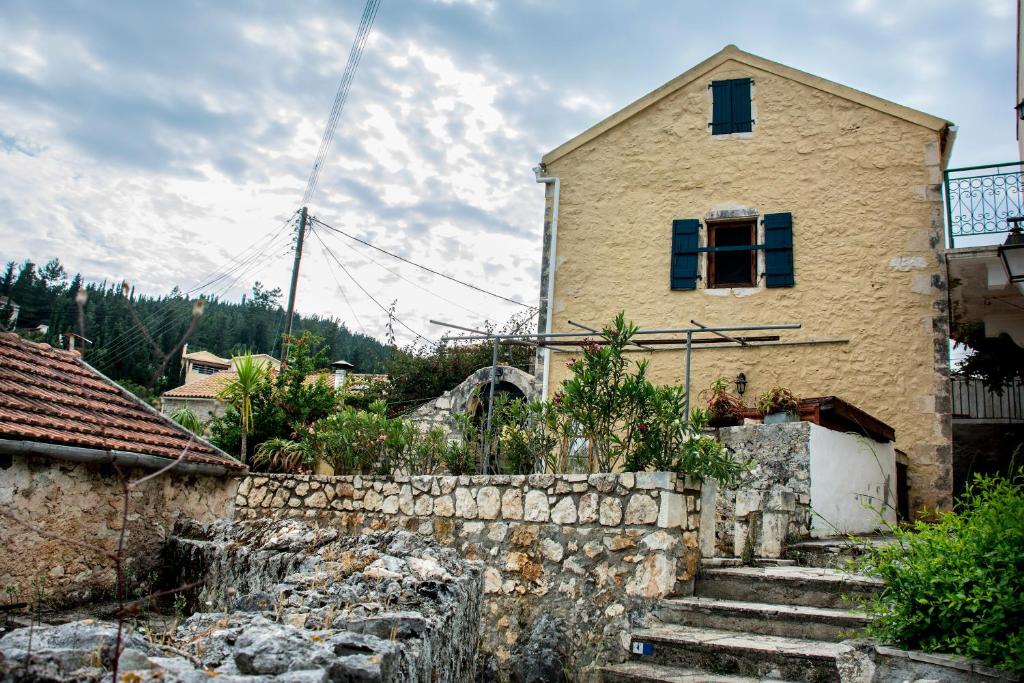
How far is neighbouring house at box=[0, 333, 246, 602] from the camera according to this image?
20.5 ft

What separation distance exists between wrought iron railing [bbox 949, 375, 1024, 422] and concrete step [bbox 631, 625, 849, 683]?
1088 cm

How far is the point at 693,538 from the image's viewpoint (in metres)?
5.99

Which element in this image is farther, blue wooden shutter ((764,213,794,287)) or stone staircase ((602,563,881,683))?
blue wooden shutter ((764,213,794,287))

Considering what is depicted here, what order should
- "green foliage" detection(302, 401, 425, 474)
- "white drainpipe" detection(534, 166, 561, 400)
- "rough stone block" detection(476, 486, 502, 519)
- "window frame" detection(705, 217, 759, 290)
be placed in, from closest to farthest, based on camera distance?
"rough stone block" detection(476, 486, 502, 519)
"green foliage" detection(302, 401, 425, 474)
"window frame" detection(705, 217, 759, 290)
"white drainpipe" detection(534, 166, 561, 400)

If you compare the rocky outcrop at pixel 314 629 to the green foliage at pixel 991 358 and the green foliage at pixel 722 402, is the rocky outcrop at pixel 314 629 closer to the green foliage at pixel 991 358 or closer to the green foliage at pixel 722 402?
the green foliage at pixel 722 402

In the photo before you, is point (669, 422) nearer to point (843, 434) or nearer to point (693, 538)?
point (693, 538)

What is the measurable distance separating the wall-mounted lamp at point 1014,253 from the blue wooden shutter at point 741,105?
4.00m

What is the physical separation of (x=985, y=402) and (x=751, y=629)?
11.8 metres

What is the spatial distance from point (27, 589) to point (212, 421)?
494 centimetres

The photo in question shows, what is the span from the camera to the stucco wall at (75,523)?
20.5ft

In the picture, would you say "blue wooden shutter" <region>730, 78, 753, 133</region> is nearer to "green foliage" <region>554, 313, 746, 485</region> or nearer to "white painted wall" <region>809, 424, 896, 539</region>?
"white painted wall" <region>809, 424, 896, 539</region>

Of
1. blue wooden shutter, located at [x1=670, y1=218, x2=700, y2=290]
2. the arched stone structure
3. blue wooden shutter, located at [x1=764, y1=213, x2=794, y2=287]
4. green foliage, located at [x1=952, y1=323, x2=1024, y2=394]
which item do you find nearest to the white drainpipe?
the arched stone structure

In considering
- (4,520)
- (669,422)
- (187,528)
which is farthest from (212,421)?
(669,422)

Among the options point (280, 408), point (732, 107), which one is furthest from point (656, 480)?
point (732, 107)
